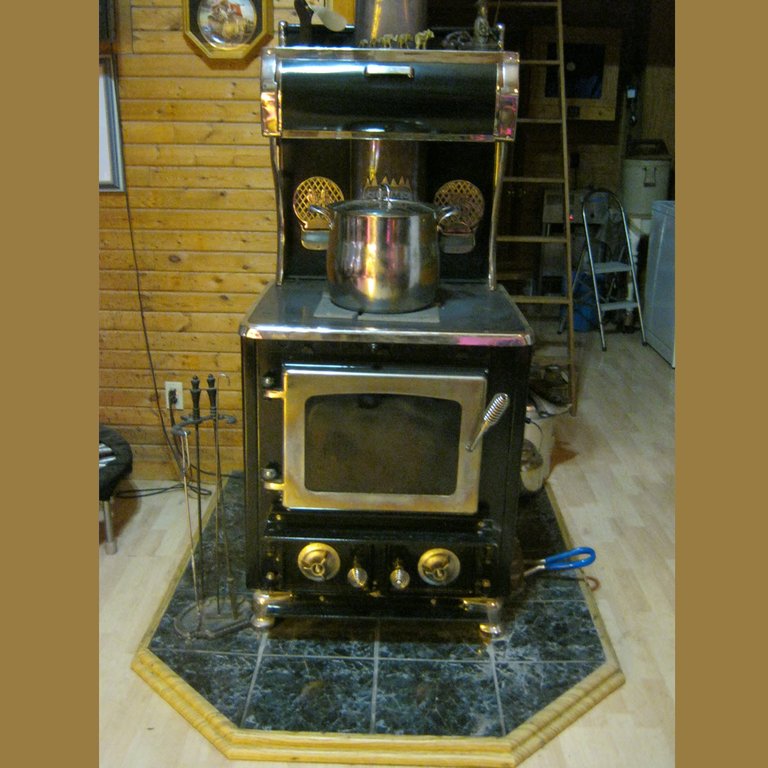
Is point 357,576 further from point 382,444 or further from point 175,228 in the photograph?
point 175,228

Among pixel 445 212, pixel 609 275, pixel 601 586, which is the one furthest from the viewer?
pixel 609 275

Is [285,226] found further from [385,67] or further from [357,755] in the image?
[357,755]

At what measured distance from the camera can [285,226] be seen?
7.01 feet

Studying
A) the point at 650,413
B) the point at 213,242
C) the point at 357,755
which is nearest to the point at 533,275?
the point at 650,413

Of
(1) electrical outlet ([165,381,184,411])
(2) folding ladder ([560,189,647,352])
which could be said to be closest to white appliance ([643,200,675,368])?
(2) folding ladder ([560,189,647,352])

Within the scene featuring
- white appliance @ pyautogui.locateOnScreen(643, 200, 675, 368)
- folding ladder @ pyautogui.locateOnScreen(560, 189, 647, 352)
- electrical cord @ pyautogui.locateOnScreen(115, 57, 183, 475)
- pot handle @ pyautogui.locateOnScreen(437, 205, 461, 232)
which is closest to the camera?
pot handle @ pyautogui.locateOnScreen(437, 205, 461, 232)

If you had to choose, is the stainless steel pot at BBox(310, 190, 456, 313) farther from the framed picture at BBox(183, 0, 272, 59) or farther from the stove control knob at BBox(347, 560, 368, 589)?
the framed picture at BBox(183, 0, 272, 59)

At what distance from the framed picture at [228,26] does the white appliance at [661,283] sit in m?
2.85

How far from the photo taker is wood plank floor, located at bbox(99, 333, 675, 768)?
1.66m

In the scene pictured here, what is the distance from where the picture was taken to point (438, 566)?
6.05 ft

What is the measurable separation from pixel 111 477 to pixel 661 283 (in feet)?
11.1

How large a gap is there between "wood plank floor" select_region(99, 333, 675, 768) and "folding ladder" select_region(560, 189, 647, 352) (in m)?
1.07

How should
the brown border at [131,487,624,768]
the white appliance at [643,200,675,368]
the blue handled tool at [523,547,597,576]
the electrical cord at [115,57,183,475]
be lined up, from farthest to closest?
the white appliance at [643,200,675,368] < the electrical cord at [115,57,183,475] < the blue handled tool at [523,547,597,576] < the brown border at [131,487,624,768]

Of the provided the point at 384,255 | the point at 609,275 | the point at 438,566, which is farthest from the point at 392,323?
the point at 609,275
